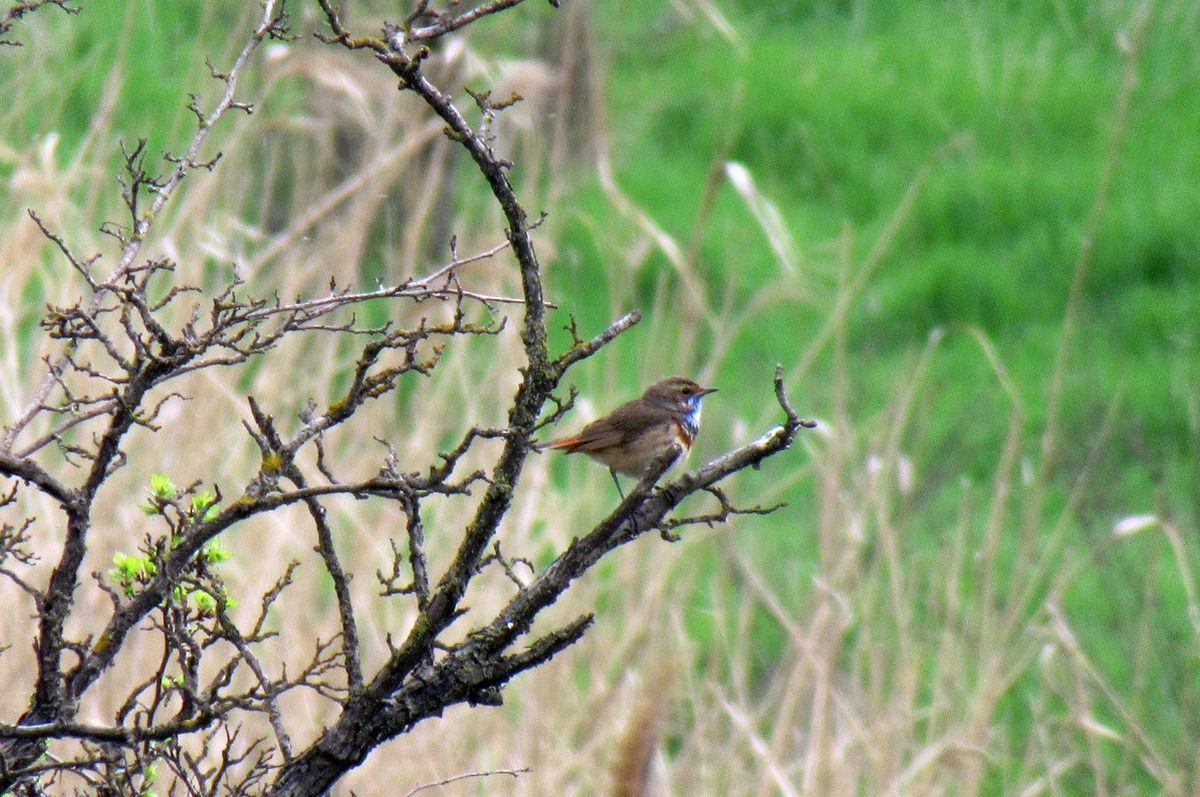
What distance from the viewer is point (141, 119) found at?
8.14 metres

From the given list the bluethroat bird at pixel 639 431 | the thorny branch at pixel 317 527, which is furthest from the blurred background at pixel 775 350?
the thorny branch at pixel 317 527

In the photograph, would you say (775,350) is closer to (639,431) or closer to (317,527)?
(639,431)

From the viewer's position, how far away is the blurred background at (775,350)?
3.46 metres

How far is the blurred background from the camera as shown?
346 cm

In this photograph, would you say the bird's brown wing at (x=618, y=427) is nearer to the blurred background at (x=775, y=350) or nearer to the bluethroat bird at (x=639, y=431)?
the bluethroat bird at (x=639, y=431)

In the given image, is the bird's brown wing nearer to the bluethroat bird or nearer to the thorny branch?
the bluethroat bird

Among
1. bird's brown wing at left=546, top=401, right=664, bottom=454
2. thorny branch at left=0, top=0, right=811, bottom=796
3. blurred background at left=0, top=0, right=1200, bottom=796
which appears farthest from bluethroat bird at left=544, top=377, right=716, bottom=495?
thorny branch at left=0, top=0, right=811, bottom=796

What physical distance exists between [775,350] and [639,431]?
4205mm

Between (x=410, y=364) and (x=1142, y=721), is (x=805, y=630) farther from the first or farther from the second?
(x=410, y=364)

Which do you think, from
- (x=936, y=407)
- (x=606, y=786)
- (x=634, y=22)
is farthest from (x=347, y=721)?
(x=634, y=22)

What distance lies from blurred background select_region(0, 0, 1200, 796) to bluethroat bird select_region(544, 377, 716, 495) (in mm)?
114

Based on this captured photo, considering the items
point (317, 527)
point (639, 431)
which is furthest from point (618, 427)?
point (317, 527)

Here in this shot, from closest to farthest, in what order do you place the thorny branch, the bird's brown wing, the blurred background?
the thorny branch → the blurred background → the bird's brown wing

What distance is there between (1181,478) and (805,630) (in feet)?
12.9
